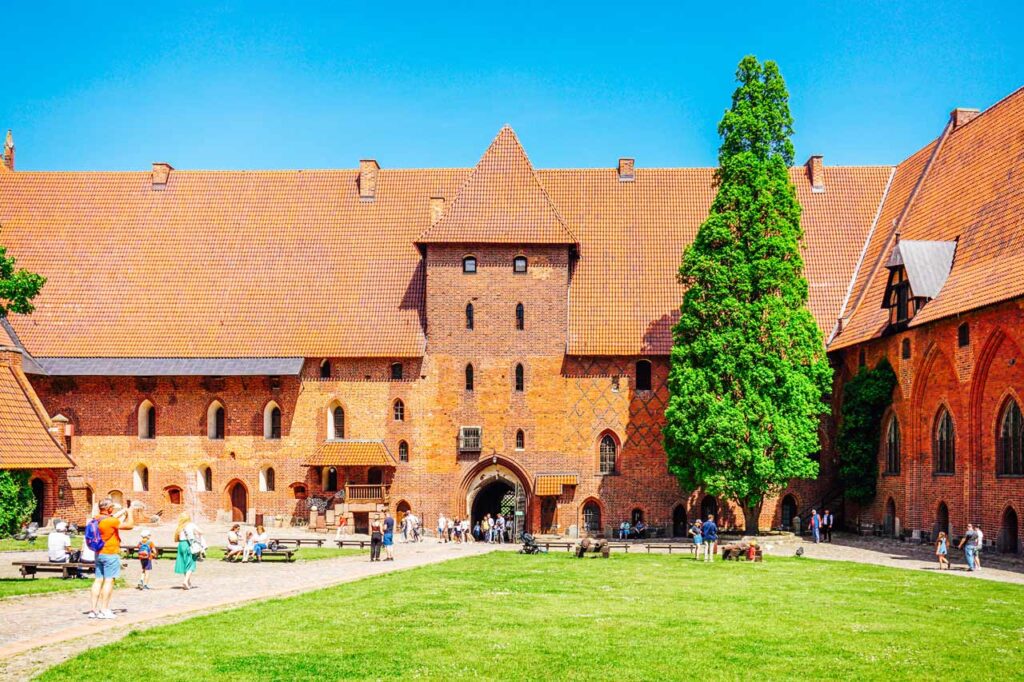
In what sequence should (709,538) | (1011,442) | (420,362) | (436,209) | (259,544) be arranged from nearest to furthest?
(259,544) → (709,538) → (1011,442) → (420,362) → (436,209)

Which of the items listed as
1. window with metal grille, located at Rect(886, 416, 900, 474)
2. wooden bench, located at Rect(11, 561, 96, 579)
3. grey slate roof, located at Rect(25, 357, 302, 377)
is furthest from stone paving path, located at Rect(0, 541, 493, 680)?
window with metal grille, located at Rect(886, 416, 900, 474)

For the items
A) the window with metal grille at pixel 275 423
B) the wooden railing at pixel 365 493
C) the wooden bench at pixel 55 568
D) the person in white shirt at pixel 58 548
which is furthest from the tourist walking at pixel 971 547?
the window with metal grille at pixel 275 423

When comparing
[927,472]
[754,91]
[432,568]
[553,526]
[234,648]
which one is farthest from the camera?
[553,526]

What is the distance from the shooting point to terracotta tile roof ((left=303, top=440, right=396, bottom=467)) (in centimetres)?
4378

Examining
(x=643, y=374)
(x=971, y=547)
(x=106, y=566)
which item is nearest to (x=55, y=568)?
(x=106, y=566)

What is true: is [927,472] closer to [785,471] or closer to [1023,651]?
[785,471]

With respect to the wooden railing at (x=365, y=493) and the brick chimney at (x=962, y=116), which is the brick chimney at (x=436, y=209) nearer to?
the wooden railing at (x=365, y=493)

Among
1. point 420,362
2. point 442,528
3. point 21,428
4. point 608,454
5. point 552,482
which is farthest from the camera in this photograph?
point 420,362

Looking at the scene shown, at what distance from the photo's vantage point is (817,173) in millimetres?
50094

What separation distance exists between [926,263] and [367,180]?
2531 centimetres

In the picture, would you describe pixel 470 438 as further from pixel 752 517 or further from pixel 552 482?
pixel 752 517

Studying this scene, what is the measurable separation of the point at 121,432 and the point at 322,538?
10895mm

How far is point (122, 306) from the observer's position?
46500 mm

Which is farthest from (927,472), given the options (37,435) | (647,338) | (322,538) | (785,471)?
(37,435)
